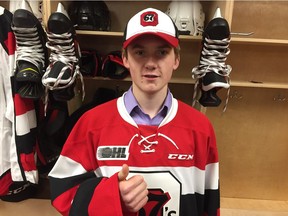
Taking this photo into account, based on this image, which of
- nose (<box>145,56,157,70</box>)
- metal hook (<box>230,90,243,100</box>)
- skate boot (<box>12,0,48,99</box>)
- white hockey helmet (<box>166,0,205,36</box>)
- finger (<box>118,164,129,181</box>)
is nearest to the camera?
finger (<box>118,164,129,181</box>)

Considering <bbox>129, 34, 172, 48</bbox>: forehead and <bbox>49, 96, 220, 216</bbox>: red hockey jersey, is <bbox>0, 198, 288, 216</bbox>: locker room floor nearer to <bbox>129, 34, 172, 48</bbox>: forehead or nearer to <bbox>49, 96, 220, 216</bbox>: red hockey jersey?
<bbox>49, 96, 220, 216</bbox>: red hockey jersey

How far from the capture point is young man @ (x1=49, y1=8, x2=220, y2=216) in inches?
30.5

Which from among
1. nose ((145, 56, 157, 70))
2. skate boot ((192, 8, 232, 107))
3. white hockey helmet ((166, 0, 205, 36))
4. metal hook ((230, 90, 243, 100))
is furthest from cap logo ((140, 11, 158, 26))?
metal hook ((230, 90, 243, 100))

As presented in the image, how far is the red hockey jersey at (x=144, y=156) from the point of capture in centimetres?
80

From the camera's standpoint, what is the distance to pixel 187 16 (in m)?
1.25

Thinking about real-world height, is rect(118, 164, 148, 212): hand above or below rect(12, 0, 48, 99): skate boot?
below

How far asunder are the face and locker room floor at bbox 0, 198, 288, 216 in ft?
2.96

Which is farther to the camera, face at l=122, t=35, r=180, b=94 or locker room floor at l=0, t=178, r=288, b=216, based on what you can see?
locker room floor at l=0, t=178, r=288, b=216

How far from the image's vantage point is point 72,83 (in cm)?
108

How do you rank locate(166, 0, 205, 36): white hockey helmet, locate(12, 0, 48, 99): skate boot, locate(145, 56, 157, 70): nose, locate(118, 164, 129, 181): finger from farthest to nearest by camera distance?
1. locate(166, 0, 205, 36): white hockey helmet
2. locate(12, 0, 48, 99): skate boot
3. locate(145, 56, 157, 70): nose
4. locate(118, 164, 129, 181): finger

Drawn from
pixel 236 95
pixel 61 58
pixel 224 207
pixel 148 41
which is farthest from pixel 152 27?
pixel 224 207

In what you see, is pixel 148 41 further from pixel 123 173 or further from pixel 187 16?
pixel 187 16

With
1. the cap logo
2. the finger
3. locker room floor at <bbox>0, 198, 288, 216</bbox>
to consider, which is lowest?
locker room floor at <bbox>0, 198, 288, 216</bbox>

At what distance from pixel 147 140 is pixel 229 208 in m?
0.97
